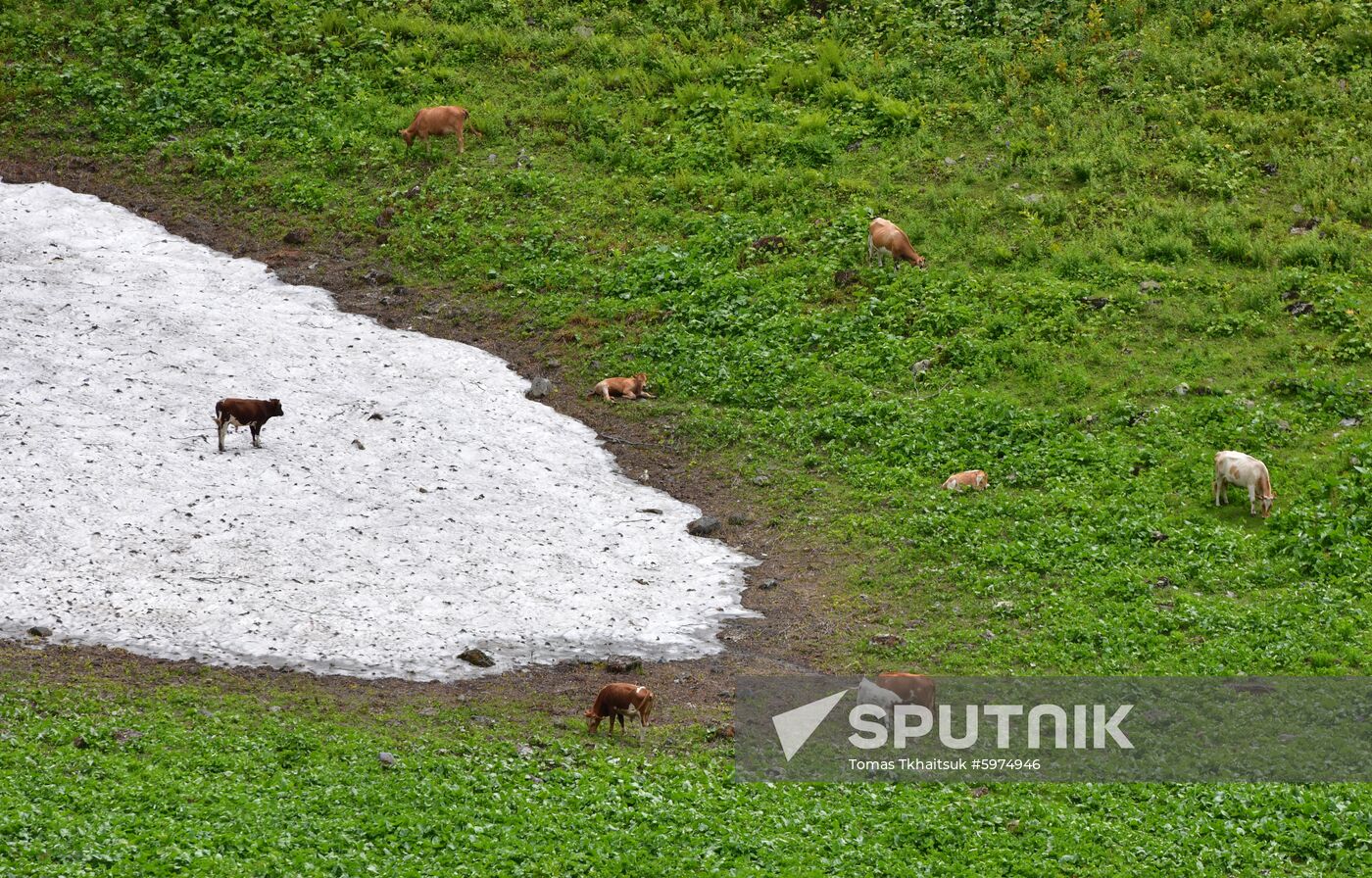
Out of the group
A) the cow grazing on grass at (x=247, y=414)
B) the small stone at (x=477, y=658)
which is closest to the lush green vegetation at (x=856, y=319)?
the small stone at (x=477, y=658)

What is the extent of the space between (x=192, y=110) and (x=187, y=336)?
10322 mm

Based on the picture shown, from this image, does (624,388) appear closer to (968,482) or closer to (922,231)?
(968,482)

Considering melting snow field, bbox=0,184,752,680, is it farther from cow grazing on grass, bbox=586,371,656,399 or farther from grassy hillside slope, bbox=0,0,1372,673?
grassy hillside slope, bbox=0,0,1372,673

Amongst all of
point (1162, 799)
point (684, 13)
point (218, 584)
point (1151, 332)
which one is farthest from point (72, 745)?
point (684, 13)

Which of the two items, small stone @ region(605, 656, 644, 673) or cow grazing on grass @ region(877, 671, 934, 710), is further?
small stone @ region(605, 656, 644, 673)

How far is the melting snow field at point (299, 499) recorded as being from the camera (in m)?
19.5

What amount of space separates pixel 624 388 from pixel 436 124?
449 inches

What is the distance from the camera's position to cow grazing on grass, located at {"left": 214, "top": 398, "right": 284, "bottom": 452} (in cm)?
2412

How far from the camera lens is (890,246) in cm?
2938

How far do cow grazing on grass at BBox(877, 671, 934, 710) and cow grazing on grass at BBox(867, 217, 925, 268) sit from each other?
46.3 ft

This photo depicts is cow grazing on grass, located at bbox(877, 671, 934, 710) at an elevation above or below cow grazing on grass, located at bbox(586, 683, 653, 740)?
above

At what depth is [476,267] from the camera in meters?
31.4

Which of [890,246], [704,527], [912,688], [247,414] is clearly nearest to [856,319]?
[890,246]

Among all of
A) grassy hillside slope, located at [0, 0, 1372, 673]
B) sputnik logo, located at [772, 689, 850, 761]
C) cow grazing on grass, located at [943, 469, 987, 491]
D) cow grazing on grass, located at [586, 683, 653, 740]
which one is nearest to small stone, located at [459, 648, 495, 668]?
cow grazing on grass, located at [586, 683, 653, 740]
